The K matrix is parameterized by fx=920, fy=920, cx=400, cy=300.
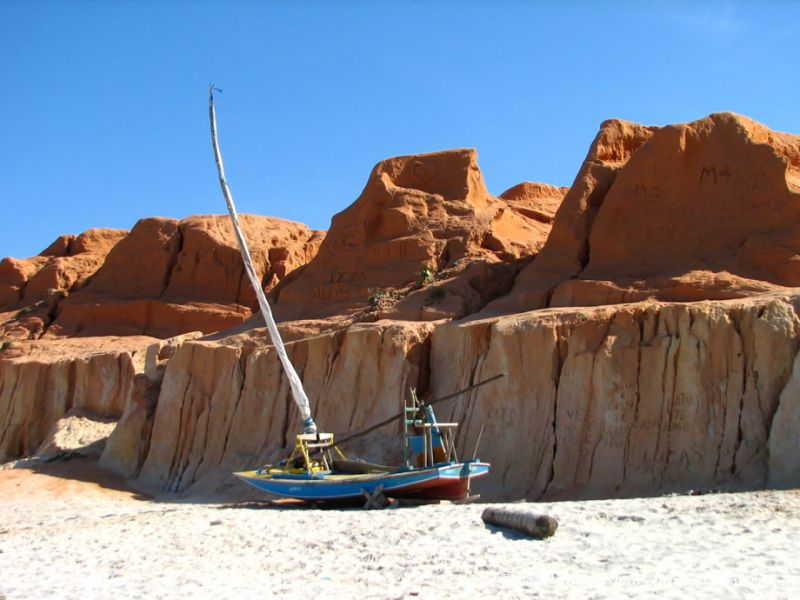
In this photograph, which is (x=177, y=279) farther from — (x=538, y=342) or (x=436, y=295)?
(x=538, y=342)

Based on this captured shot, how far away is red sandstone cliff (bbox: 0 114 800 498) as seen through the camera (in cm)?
1559

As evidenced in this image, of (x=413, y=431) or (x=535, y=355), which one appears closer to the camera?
(x=535, y=355)

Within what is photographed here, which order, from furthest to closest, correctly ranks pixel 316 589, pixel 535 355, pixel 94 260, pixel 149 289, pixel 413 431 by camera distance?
pixel 94 260, pixel 149 289, pixel 413 431, pixel 535 355, pixel 316 589

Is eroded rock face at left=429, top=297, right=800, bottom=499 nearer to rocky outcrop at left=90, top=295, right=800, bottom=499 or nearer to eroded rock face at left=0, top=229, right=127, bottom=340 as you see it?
rocky outcrop at left=90, top=295, right=800, bottom=499

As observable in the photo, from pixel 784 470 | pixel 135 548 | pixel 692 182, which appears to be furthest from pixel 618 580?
pixel 692 182

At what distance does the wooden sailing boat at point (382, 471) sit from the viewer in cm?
1591

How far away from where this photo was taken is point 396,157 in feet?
102

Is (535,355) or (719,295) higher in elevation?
(719,295)

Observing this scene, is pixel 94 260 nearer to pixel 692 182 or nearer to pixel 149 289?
pixel 149 289

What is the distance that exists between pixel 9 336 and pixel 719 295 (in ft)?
112

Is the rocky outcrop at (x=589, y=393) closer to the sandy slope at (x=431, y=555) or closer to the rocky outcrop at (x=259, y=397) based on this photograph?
the rocky outcrop at (x=259, y=397)

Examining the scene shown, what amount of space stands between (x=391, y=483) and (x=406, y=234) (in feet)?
45.1

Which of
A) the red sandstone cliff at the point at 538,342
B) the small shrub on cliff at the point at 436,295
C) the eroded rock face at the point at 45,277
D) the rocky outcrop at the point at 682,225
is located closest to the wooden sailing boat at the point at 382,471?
the red sandstone cliff at the point at 538,342

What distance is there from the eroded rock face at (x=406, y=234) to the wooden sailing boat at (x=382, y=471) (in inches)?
331
